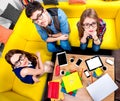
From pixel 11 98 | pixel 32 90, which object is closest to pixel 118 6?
pixel 32 90

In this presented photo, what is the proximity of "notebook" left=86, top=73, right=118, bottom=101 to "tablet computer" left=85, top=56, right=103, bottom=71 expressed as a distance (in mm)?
151

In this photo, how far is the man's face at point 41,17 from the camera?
211cm

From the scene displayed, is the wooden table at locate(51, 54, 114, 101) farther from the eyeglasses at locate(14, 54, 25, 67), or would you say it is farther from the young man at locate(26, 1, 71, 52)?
the eyeglasses at locate(14, 54, 25, 67)

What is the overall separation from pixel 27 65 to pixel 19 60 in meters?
0.15

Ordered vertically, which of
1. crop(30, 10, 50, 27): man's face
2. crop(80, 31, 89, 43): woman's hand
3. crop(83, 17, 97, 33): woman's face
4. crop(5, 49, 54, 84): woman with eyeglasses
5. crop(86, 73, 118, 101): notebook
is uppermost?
crop(30, 10, 50, 27): man's face

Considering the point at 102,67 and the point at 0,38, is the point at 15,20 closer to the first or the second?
the point at 0,38

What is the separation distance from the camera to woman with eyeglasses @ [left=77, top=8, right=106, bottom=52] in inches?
83.6

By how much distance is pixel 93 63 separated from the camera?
2.36 m

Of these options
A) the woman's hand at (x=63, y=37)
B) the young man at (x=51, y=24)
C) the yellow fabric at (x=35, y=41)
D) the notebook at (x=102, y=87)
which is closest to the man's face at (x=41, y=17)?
the young man at (x=51, y=24)

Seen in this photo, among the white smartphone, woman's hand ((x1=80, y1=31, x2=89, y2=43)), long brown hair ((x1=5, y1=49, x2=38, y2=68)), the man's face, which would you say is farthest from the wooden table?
the man's face

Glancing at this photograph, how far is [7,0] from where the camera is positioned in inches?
121

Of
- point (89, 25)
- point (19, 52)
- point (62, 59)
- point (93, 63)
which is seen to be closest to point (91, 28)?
point (89, 25)

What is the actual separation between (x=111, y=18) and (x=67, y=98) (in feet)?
4.15

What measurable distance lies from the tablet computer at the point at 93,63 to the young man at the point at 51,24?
41cm
